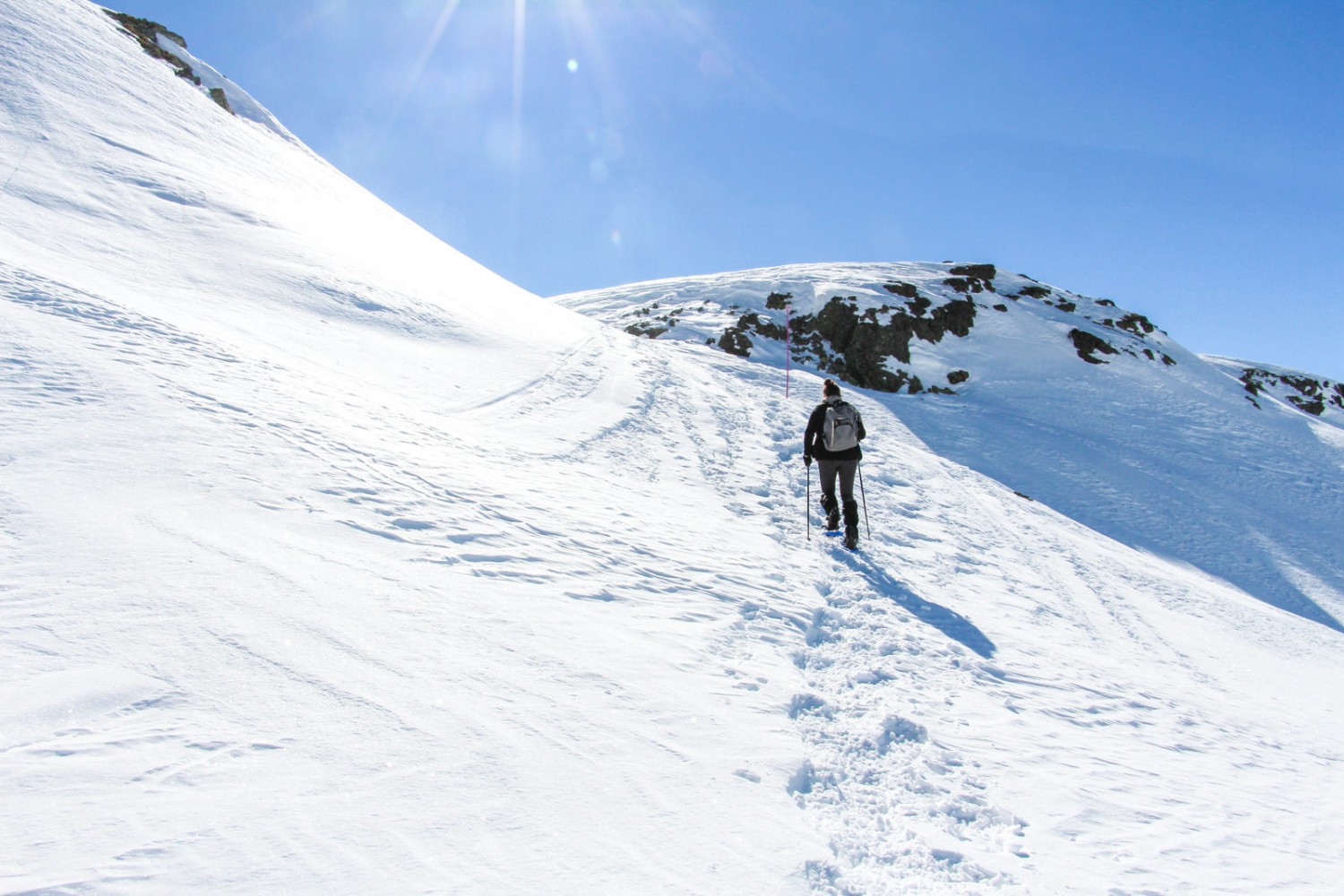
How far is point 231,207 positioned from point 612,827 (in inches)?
697

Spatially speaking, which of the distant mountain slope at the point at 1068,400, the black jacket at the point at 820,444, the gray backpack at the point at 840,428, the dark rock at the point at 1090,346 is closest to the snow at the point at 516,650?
the black jacket at the point at 820,444

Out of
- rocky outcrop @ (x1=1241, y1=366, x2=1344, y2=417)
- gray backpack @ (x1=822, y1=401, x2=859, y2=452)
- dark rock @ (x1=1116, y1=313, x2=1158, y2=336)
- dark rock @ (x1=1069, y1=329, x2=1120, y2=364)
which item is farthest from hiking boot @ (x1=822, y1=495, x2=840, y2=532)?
rocky outcrop @ (x1=1241, y1=366, x2=1344, y2=417)

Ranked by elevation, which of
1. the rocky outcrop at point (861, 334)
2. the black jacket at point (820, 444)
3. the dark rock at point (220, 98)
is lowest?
the black jacket at point (820, 444)

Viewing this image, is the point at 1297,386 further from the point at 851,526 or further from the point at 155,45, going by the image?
the point at 155,45

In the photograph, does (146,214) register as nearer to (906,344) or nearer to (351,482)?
(351,482)

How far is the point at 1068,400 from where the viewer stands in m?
26.0

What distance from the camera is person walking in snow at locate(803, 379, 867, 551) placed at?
7.98m

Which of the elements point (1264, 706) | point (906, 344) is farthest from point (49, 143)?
point (906, 344)

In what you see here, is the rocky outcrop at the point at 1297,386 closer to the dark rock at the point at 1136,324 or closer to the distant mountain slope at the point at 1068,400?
the distant mountain slope at the point at 1068,400

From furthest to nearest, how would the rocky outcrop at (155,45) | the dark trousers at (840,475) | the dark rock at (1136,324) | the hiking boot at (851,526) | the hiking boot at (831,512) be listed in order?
the dark rock at (1136,324) → the rocky outcrop at (155,45) → the hiking boot at (831,512) → the dark trousers at (840,475) → the hiking boot at (851,526)

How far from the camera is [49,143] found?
1404cm

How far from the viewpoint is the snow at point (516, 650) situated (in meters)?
2.59

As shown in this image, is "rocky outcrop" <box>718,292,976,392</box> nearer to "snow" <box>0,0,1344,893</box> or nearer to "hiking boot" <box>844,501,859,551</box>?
"snow" <box>0,0,1344,893</box>

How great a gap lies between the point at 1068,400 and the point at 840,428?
22.7 metres
